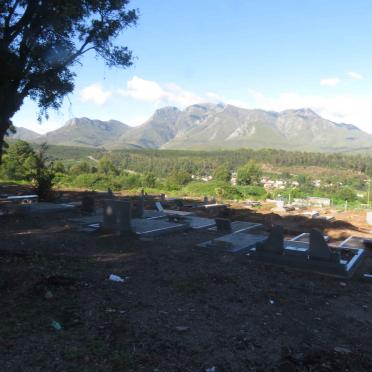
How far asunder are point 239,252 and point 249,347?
4.79m

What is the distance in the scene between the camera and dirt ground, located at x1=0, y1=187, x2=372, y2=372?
11.9 ft

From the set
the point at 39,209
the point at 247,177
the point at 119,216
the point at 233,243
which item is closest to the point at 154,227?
the point at 119,216

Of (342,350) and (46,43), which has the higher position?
(46,43)

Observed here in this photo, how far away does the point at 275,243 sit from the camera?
7973mm

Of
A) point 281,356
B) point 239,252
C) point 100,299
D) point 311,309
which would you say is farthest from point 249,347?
point 239,252

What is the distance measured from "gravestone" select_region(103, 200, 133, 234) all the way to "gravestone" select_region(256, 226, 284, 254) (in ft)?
12.7

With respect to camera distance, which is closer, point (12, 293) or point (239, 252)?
point (12, 293)

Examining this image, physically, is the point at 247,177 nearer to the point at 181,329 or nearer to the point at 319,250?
the point at 319,250

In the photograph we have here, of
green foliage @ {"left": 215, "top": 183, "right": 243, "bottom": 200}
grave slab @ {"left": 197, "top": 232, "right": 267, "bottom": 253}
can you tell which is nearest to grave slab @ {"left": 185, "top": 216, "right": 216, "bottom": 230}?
grave slab @ {"left": 197, "top": 232, "right": 267, "bottom": 253}

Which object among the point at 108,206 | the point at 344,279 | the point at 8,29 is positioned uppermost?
the point at 8,29

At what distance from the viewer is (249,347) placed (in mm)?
3957

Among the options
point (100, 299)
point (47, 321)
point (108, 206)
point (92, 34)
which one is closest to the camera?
point (47, 321)

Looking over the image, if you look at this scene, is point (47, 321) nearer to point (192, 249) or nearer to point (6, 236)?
point (192, 249)

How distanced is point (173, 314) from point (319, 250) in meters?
3.89
